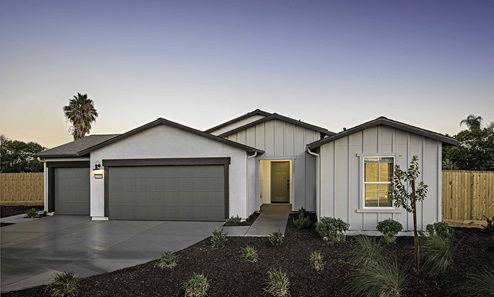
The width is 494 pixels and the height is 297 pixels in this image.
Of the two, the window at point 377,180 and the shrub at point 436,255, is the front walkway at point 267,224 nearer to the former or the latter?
the window at point 377,180

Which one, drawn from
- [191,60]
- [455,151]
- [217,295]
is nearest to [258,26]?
[191,60]

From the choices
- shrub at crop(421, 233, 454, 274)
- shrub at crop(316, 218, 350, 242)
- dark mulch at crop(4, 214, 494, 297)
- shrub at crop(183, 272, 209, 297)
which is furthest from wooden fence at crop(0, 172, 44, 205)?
shrub at crop(421, 233, 454, 274)

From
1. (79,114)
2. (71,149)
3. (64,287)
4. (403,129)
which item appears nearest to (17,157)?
(79,114)

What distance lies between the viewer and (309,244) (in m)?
7.68

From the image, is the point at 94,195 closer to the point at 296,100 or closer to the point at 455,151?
the point at 296,100

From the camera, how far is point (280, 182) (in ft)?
50.2

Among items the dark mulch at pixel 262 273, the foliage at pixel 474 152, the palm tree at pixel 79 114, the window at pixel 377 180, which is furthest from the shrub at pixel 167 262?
the palm tree at pixel 79 114

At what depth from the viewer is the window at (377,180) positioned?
8.55 meters

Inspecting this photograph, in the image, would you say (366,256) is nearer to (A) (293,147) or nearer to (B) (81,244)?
(B) (81,244)

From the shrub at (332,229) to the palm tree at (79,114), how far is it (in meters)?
23.2

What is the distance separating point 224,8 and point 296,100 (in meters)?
7.60

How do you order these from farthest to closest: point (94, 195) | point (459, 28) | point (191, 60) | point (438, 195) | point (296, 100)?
1. point (296, 100)
2. point (191, 60)
3. point (94, 195)
4. point (459, 28)
5. point (438, 195)

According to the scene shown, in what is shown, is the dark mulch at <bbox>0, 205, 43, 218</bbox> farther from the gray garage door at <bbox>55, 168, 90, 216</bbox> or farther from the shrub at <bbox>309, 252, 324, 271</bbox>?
the shrub at <bbox>309, 252, 324, 271</bbox>

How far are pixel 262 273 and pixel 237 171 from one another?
5.77m
